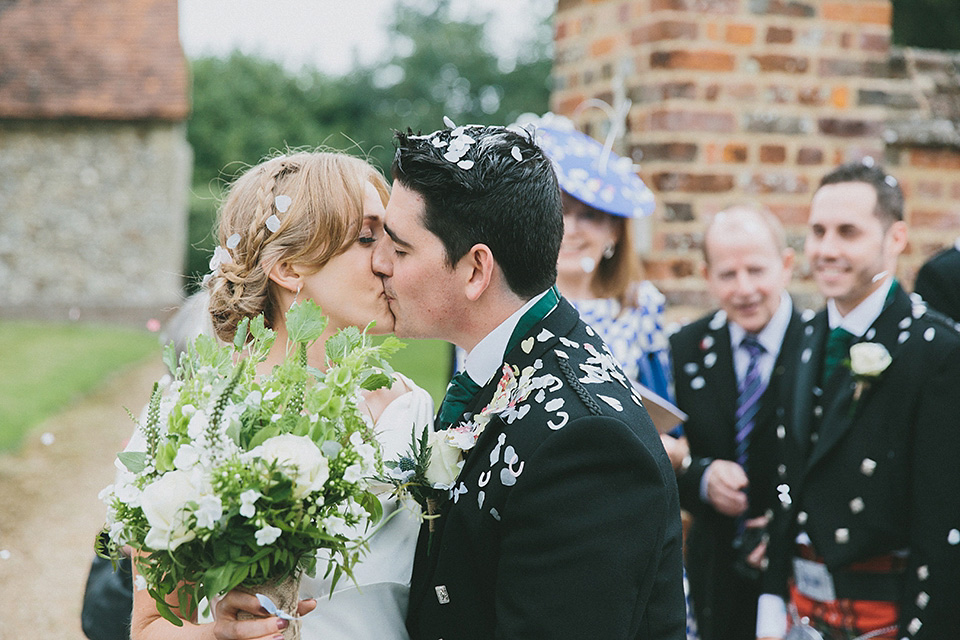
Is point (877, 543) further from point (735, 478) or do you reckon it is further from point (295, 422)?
point (295, 422)

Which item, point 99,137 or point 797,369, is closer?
point 797,369

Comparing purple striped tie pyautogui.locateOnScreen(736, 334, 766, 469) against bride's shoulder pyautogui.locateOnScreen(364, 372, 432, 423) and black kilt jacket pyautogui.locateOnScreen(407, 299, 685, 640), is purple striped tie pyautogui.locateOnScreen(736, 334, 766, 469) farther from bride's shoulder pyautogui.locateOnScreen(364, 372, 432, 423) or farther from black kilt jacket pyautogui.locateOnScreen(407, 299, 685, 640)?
black kilt jacket pyautogui.locateOnScreen(407, 299, 685, 640)

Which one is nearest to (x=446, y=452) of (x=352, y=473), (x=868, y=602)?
(x=352, y=473)

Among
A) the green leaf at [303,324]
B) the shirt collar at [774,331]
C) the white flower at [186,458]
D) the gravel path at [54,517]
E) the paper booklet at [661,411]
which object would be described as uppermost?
the green leaf at [303,324]

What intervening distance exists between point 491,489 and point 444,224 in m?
0.67

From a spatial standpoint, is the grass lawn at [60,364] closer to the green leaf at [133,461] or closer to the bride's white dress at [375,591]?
the bride's white dress at [375,591]

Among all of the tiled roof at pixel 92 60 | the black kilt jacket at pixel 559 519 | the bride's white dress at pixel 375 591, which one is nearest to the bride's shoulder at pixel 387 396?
the bride's white dress at pixel 375 591

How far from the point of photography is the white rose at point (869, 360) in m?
3.33

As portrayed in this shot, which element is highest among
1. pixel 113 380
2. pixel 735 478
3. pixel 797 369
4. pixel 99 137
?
pixel 797 369

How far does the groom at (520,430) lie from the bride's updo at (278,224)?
39cm

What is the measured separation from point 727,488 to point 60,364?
15.4 metres

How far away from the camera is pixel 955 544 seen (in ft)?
10.3

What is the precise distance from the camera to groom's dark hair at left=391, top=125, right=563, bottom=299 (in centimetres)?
231

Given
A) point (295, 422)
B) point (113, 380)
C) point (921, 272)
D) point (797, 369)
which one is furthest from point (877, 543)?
point (113, 380)
